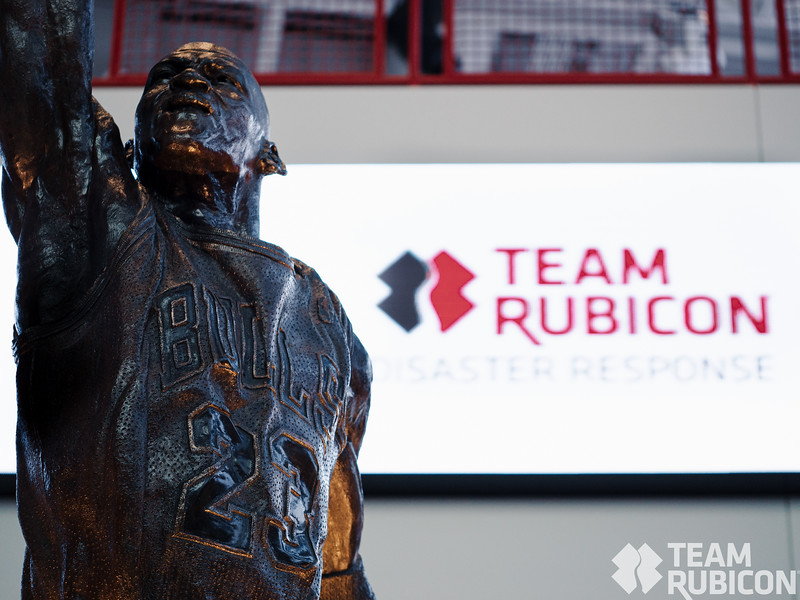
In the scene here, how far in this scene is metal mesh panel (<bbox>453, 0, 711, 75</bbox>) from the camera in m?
4.74

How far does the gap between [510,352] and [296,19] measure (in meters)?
1.82

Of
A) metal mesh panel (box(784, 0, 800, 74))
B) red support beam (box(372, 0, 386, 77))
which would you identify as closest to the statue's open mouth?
red support beam (box(372, 0, 386, 77))

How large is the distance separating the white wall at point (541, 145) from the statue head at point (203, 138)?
2.40 meters

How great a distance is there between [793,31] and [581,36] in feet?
2.96

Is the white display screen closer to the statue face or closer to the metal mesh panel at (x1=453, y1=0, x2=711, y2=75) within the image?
Result: the metal mesh panel at (x1=453, y1=0, x2=711, y2=75)

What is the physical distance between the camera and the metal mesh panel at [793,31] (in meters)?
4.75

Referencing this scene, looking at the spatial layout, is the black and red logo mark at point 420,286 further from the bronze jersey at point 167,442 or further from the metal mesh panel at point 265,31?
the bronze jersey at point 167,442

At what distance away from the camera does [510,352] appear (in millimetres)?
4062

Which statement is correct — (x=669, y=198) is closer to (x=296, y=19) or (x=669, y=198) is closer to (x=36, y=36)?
(x=296, y=19)

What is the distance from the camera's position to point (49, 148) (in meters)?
1.46

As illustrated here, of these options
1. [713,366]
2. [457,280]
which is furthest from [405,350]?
[713,366]

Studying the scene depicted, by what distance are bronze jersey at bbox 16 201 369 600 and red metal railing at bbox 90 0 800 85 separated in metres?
3.22

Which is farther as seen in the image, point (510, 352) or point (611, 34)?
point (611, 34)

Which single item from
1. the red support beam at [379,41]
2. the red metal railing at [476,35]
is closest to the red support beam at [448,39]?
the red metal railing at [476,35]
